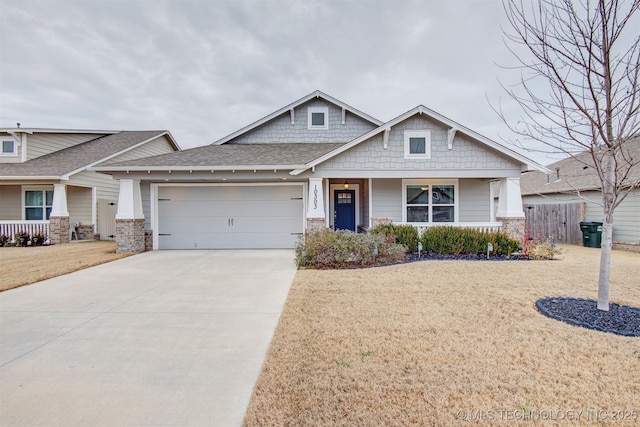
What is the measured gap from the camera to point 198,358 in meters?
3.56

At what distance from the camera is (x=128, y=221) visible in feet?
36.4

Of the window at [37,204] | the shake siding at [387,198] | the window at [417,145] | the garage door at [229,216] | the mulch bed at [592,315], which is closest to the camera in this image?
the mulch bed at [592,315]

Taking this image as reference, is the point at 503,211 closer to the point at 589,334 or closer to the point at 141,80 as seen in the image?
the point at 589,334

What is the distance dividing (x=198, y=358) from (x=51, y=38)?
58.3 ft

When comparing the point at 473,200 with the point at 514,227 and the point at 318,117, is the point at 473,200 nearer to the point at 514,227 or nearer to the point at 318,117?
A: the point at 514,227

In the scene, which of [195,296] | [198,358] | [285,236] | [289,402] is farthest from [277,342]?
[285,236]

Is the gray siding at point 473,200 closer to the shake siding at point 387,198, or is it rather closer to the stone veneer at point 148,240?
the shake siding at point 387,198

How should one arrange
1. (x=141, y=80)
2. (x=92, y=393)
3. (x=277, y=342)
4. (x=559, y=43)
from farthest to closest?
1. (x=141, y=80)
2. (x=559, y=43)
3. (x=277, y=342)
4. (x=92, y=393)

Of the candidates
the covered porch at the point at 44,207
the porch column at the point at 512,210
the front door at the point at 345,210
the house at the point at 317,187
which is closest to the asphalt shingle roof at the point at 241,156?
the house at the point at 317,187

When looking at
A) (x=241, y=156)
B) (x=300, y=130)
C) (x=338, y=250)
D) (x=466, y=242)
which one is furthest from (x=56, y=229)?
(x=466, y=242)

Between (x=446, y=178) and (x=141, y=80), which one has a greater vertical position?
(x=141, y=80)

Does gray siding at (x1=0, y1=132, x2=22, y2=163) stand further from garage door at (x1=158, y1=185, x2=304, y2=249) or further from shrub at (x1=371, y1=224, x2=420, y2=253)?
shrub at (x1=371, y1=224, x2=420, y2=253)

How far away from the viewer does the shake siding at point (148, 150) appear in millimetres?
16344

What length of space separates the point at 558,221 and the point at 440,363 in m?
16.1
